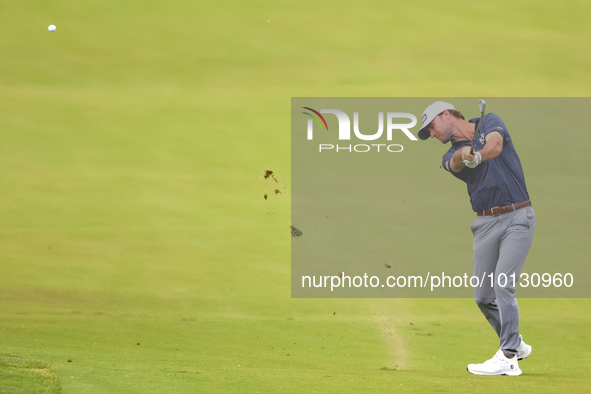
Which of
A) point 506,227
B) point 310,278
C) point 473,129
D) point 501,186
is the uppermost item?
point 473,129

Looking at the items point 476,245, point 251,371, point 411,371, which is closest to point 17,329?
point 251,371

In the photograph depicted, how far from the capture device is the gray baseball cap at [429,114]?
124 inches

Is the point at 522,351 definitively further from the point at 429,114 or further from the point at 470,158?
the point at 429,114

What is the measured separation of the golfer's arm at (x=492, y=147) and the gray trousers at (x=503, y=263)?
11.4 inches

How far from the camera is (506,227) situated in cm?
283

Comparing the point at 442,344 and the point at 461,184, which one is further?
the point at 442,344

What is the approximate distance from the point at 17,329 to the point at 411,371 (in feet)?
7.53

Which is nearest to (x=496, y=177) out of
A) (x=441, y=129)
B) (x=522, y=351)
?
(x=441, y=129)

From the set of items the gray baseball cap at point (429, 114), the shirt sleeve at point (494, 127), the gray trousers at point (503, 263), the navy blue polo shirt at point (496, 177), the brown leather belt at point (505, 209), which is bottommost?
the gray trousers at point (503, 263)

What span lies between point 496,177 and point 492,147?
0.15 meters

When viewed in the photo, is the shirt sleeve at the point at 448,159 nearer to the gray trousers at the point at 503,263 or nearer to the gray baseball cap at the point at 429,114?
the gray baseball cap at the point at 429,114

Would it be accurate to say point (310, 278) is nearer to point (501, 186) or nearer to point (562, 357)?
point (501, 186)

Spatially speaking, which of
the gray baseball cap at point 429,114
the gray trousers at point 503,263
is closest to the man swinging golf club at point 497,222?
the gray trousers at point 503,263

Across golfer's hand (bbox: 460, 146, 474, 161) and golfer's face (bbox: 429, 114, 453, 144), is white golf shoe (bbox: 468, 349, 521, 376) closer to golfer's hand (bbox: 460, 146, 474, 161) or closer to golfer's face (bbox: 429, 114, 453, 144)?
golfer's hand (bbox: 460, 146, 474, 161)
